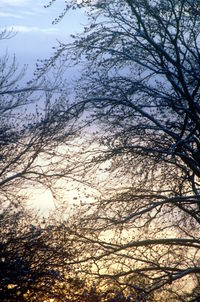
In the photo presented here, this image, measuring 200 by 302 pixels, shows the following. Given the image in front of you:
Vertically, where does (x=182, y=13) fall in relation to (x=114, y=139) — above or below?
above

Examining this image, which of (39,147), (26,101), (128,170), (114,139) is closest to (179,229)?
(128,170)

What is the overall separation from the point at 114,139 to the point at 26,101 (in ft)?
14.3

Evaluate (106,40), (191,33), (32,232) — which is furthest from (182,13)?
(32,232)

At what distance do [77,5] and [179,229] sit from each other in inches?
213

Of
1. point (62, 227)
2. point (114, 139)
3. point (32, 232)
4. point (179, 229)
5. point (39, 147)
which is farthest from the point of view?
point (39, 147)

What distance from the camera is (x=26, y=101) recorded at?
1364cm

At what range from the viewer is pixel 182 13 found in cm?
994

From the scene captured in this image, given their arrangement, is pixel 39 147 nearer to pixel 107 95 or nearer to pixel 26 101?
→ pixel 26 101

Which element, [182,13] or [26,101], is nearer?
[182,13]

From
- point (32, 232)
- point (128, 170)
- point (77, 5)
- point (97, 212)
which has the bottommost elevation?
point (32, 232)

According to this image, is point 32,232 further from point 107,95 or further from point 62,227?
point 107,95

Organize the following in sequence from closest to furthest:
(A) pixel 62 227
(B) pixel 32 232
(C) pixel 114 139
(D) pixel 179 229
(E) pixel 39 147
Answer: (B) pixel 32 232 → (A) pixel 62 227 → (C) pixel 114 139 → (D) pixel 179 229 → (E) pixel 39 147

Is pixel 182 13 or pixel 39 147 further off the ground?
pixel 39 147

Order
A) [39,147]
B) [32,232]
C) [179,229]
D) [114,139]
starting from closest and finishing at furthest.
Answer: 1. [32,232]
2. [114,139]
3. [179,229]
4. [39,147]
